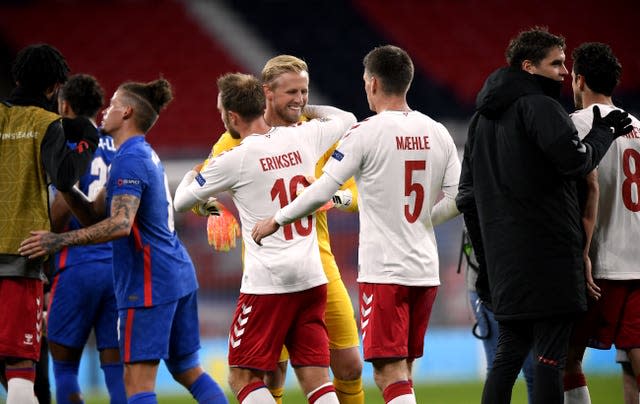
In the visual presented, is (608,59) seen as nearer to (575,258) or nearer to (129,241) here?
(575,258)

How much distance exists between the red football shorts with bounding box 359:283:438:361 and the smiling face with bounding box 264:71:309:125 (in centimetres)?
102

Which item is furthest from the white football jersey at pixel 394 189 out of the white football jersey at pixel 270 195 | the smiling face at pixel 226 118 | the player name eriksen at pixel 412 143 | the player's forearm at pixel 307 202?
the smiling face at pixel 226 118

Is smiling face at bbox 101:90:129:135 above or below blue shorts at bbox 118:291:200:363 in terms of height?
above

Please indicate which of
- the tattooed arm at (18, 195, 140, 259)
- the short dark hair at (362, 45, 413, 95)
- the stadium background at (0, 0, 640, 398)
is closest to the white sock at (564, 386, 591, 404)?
the short dark hair at (362, 45, 413, 95)

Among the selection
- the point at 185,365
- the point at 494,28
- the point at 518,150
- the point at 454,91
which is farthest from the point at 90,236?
the point at 494,28

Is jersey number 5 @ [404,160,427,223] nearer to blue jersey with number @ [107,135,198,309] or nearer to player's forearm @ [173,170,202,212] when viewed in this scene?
player's forearm @ [173,170,202,212]

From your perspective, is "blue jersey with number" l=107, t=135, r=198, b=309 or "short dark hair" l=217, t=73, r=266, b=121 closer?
"short dark hair" l=217, t=73, r=266, b=121

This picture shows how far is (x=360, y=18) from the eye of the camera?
15.9m

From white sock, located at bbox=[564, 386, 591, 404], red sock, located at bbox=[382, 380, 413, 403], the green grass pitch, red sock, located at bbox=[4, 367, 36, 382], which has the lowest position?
the green grass pitch

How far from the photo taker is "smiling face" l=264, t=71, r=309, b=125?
5.44 metres

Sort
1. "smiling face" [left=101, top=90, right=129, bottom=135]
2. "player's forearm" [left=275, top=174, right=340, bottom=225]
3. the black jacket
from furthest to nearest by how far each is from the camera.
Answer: "smiling face" [left=101, top=90, right=129, bottom=135]
"player's forearm" [left=275, top=174, right=340, bottom=225]
the black jacket

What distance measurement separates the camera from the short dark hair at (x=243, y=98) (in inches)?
206

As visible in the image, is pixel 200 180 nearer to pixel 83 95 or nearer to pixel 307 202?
pixel 307 202

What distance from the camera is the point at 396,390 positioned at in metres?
4.95
